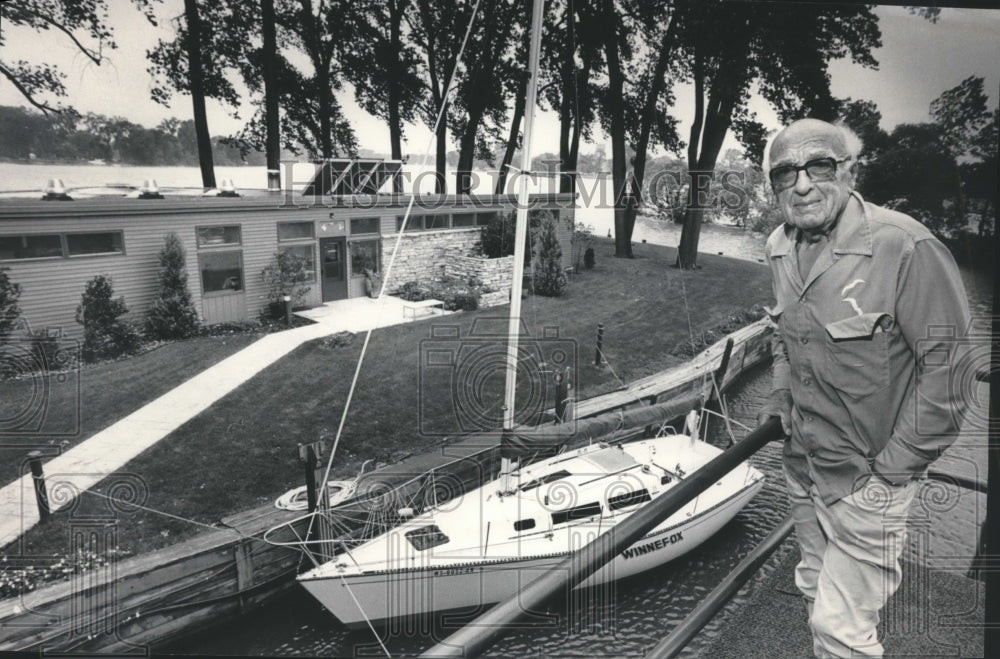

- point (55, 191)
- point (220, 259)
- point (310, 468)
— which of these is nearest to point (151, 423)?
point (310, 468)

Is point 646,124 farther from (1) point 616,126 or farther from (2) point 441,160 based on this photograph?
(2) point 441,160

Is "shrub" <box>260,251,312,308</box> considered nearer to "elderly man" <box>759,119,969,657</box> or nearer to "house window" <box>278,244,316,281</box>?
"house window" <box>278,244,316,281</box>

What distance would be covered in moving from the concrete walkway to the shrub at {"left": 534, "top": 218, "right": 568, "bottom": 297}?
15.2ft

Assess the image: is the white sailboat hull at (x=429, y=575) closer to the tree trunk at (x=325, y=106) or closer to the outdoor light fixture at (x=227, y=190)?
the outdoor light fixture at (x=227, y=190)

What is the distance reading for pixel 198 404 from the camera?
957 centimetres

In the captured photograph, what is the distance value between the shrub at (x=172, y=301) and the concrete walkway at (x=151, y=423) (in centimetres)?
139

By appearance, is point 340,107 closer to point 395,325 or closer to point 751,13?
point 395,325

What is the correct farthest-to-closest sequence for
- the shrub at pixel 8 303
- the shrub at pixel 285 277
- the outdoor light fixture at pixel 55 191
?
the shrub at pixel 285 277, the outdoor light fixture at pixel 55 191, the shrub at pixel 8 303

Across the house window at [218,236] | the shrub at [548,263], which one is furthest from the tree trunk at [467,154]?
the house window at [218,236]

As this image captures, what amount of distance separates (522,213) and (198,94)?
10.4m

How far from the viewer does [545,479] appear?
7953 mm

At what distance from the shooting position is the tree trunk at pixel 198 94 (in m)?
13.0

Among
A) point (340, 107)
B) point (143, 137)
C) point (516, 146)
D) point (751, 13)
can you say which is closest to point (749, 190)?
point (751, 13)

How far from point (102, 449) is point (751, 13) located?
15677mm
